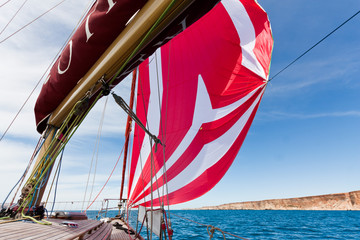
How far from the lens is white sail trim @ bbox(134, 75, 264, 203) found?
4.06 metres

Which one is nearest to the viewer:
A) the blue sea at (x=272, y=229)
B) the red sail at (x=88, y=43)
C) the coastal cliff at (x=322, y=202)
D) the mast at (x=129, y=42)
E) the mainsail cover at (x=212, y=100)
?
the mast at (x=129, y=42)

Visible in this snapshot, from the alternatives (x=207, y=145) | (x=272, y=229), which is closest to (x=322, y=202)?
(x=272, y=229)

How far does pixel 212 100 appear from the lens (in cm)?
436

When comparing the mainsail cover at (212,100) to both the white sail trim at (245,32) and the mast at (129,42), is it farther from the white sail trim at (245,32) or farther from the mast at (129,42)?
the mast at (129,42)

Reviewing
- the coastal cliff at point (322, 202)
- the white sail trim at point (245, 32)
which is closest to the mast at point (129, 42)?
the white sail trim at point (245, 32)

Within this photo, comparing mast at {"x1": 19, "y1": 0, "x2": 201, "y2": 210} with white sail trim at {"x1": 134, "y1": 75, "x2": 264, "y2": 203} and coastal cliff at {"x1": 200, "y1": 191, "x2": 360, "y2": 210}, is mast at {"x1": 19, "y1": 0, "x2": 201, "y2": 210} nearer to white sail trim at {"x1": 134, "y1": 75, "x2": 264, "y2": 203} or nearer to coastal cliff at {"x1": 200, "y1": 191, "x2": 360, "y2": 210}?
white sail trim at {"x1": 134, "y1": 75, "x2": 264, "y2": 203}

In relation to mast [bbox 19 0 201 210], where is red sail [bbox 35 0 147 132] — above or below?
above

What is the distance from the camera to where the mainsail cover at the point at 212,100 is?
159 inches

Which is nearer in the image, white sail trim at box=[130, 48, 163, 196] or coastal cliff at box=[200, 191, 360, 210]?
white sail trim at box=[130, 48, 163, 196]

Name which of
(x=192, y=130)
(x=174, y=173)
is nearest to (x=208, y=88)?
(x=192, y=130)

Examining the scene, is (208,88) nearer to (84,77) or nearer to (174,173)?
(174,173)

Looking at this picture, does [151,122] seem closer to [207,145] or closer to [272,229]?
[207,145]

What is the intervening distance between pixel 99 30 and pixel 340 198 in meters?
85.1

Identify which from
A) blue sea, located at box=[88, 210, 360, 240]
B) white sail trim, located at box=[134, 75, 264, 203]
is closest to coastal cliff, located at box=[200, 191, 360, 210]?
blue sea, located at box=[88, 210, 360, 240]
